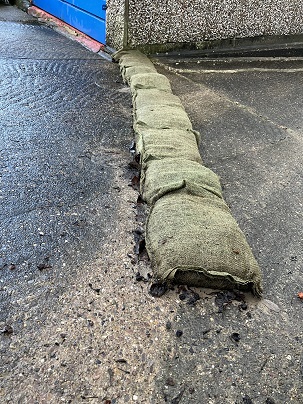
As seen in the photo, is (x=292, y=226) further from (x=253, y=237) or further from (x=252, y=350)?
(x=252, y=350)

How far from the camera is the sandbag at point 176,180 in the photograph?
7.66 ft

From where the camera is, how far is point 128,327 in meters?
1.72

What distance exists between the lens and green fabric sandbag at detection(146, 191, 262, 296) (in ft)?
6.14

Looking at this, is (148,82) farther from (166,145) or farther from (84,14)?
(84,14)

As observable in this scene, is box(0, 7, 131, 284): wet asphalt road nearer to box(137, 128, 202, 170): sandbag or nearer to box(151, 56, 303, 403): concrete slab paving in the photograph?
box(137, 128, 202, 170): sandbag

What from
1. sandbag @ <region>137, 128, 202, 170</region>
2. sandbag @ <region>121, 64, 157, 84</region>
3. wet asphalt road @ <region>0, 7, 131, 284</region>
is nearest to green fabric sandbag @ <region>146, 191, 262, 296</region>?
wet asphalt road @ <region>0, 7, 131, 284</region>

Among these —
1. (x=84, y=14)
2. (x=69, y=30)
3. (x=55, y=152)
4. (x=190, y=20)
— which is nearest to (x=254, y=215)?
(x=55, y=152)

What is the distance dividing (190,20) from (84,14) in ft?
5.06

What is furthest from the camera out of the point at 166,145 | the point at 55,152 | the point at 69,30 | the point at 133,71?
the point at 69,30

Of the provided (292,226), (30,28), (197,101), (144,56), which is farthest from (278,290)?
(30,28)

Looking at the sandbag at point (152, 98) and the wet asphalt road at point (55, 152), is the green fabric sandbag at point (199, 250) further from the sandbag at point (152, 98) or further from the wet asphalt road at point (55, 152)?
the sandbag at point (152, 98)

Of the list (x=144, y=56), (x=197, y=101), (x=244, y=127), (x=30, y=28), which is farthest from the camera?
(x=30, y=28)

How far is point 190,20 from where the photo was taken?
5.46 metres

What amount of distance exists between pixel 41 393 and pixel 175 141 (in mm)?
1878
